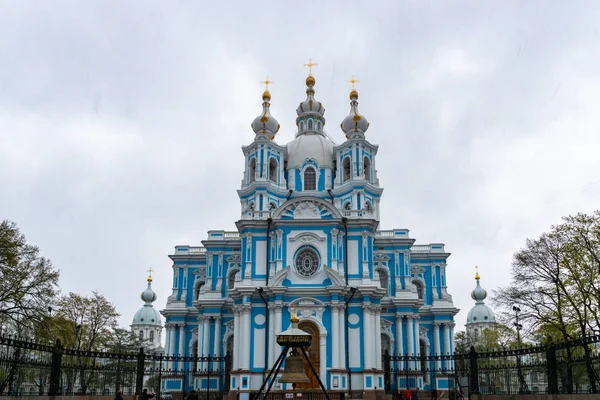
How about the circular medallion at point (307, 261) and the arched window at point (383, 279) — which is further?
the arched window at point (383, 279)

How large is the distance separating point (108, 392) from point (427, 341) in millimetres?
25503

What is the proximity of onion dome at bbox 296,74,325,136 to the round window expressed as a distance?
14.7 m

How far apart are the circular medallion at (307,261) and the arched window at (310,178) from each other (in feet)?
31.4

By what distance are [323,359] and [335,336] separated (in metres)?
1.37

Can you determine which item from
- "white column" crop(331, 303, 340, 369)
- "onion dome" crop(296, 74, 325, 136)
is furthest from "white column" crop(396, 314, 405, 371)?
"onion dome" crop(296, 74, 325, 136)

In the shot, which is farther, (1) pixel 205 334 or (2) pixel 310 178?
(2) pixel 310 178

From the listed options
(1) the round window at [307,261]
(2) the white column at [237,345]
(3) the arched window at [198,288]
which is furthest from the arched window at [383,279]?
(3) the arched window at [198,288]

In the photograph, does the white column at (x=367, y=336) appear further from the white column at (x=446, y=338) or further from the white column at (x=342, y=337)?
the white column at (x=446, y=338)

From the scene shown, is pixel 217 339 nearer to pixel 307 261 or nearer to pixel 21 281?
pixel 307 261

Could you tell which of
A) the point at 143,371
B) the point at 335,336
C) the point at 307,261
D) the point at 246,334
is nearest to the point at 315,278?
the point at 307,261

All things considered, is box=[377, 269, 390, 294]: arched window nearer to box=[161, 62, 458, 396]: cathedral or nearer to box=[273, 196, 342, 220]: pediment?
box=[161, 62, 458, 396]: cathedral

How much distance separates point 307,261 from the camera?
34562 millimetres

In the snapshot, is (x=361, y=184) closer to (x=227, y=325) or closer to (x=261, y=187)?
(x=261, y=187)

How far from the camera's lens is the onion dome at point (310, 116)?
156 feet
